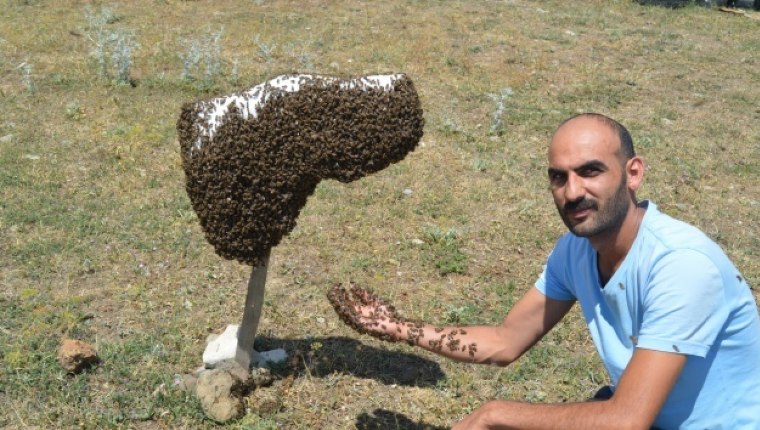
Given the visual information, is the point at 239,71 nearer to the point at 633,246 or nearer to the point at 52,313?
the point at 52,313

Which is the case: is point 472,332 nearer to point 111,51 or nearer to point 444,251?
point 444,251

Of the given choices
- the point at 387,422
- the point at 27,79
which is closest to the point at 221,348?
the point at 387,422

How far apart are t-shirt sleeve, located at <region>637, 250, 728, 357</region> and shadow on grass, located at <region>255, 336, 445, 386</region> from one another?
7.10ft

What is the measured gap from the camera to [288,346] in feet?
15.6

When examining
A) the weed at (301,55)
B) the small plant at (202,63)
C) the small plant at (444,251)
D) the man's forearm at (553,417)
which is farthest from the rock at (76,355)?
the weed at (301,55)

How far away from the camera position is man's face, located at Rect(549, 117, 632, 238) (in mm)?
2699

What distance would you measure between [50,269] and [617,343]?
396 centimetres

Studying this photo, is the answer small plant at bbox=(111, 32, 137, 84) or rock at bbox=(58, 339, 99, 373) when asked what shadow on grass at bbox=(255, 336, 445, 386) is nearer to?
rock at bbox=(58, 339, 99, 373)

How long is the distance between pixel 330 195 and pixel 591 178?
13.6 feet

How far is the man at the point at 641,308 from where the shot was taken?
2.52m

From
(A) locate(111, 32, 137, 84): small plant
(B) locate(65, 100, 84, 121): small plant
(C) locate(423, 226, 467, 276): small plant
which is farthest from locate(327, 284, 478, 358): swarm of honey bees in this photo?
(A) locate(111, 32, 137, 84): small plant

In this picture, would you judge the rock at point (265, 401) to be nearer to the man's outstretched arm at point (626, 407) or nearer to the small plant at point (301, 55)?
the man's outstretched arm at point (626, 407)

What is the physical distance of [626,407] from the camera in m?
2.47

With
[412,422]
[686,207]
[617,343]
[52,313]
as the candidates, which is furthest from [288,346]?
[686,207]
